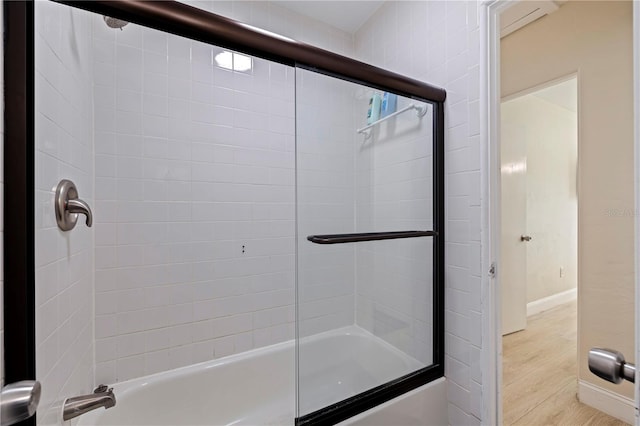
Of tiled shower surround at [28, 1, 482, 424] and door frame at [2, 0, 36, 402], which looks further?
tiled shower surround at [28, 1, 482, 424]

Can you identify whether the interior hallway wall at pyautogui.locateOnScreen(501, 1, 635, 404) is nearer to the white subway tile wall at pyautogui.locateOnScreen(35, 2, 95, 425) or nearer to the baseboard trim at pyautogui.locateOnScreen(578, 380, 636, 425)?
the baseboard trim at pyautogui.locateOnScreen(578, 380, 636, 425)

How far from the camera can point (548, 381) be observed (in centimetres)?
154

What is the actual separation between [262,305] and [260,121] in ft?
3.64

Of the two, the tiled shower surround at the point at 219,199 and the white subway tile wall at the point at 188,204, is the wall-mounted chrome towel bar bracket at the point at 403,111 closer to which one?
the tiled shower surround at the point at 219,199

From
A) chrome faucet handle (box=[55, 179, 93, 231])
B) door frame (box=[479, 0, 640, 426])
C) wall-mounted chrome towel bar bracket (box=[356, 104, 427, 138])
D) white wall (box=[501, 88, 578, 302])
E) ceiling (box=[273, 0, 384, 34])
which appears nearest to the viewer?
chrome faucet handle (box=[55, 179, 93, 231])

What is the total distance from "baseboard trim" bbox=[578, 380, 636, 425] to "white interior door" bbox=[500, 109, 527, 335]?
1347 millimetres

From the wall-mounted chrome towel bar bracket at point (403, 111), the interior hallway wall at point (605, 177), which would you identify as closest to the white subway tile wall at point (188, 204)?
the wall-mounted chrome towel bar bracket at point (403, 111)

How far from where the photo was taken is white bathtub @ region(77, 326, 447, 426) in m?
1.22

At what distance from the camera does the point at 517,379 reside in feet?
5.73

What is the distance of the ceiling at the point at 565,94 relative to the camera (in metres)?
1.26

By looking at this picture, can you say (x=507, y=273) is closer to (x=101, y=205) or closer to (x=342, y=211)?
(x=342, y=211)

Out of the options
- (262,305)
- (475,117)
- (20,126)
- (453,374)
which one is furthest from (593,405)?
(20,126)

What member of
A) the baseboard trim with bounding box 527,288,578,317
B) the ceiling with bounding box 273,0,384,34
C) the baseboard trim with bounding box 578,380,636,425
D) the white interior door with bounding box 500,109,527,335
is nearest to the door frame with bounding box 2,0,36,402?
the ceiling with bounding box 273,0,384,34

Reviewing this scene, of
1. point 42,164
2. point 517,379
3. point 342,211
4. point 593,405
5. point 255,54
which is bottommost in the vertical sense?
point 517,379
